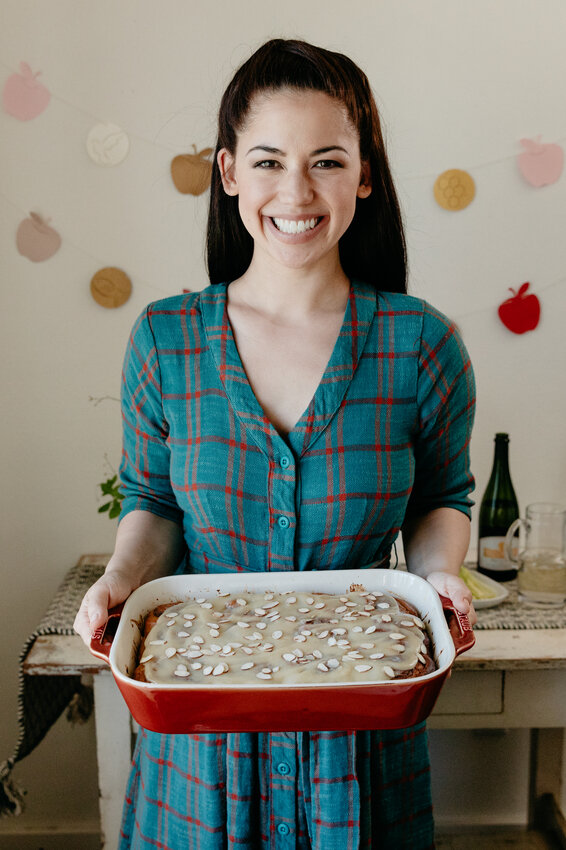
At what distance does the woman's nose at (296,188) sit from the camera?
1037 mm

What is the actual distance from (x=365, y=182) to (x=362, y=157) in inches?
1.5

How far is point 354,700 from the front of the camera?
2.67 ft

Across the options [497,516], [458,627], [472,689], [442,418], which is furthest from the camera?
[497,516]

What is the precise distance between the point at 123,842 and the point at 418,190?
152cm

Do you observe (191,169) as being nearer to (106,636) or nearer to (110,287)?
(110,287)

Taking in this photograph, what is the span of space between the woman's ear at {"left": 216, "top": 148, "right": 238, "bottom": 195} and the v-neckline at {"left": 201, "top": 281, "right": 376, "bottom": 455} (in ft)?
0.53

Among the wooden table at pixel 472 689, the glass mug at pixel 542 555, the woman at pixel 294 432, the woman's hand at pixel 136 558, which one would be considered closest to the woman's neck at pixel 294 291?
the woman at pixel 294 432

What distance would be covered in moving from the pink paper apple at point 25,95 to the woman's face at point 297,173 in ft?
3.20

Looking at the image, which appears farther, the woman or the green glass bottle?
the green glass bottle

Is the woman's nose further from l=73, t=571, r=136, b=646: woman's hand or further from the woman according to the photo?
l=73, t=571, r=136, b=646: woman's hand

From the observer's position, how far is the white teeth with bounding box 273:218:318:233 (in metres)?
1.06

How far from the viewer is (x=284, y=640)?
976 mm

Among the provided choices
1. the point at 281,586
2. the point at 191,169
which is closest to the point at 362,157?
the point at 281,586

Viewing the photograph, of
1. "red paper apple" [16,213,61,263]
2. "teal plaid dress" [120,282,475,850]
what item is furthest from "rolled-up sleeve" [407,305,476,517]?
"red paper apple" [16,213,61,263]
